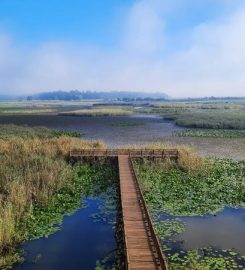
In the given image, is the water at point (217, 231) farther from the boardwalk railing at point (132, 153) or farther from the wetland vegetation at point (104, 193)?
the boardwalk railing at point (132, 153)

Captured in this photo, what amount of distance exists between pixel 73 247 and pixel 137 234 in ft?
9.54

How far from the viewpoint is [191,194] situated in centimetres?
2252

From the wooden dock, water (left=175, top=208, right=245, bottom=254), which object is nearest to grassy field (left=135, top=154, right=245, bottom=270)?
water (left=175, top=208, right=245, bottom=254)

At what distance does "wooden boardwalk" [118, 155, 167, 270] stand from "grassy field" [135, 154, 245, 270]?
102cm

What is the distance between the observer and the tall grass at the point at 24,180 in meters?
15.4

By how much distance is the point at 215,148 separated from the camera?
4206cm

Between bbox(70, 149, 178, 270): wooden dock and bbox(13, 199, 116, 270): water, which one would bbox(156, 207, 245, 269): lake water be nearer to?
bbox(70, 149, 178, 270): wooden dock

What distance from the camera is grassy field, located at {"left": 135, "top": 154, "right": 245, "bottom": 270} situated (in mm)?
14070

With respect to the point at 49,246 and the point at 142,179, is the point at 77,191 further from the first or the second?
the point at 49,246

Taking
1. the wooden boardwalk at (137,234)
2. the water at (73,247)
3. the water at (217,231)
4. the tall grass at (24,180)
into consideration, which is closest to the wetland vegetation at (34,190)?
the tall grass at (24,180)

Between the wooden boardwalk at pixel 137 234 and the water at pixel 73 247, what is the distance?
44.2 inches

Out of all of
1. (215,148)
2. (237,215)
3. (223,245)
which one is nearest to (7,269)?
(223,245)

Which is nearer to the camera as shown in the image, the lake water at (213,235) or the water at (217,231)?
the lake water at (213,235)

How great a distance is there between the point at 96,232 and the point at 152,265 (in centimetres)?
560
